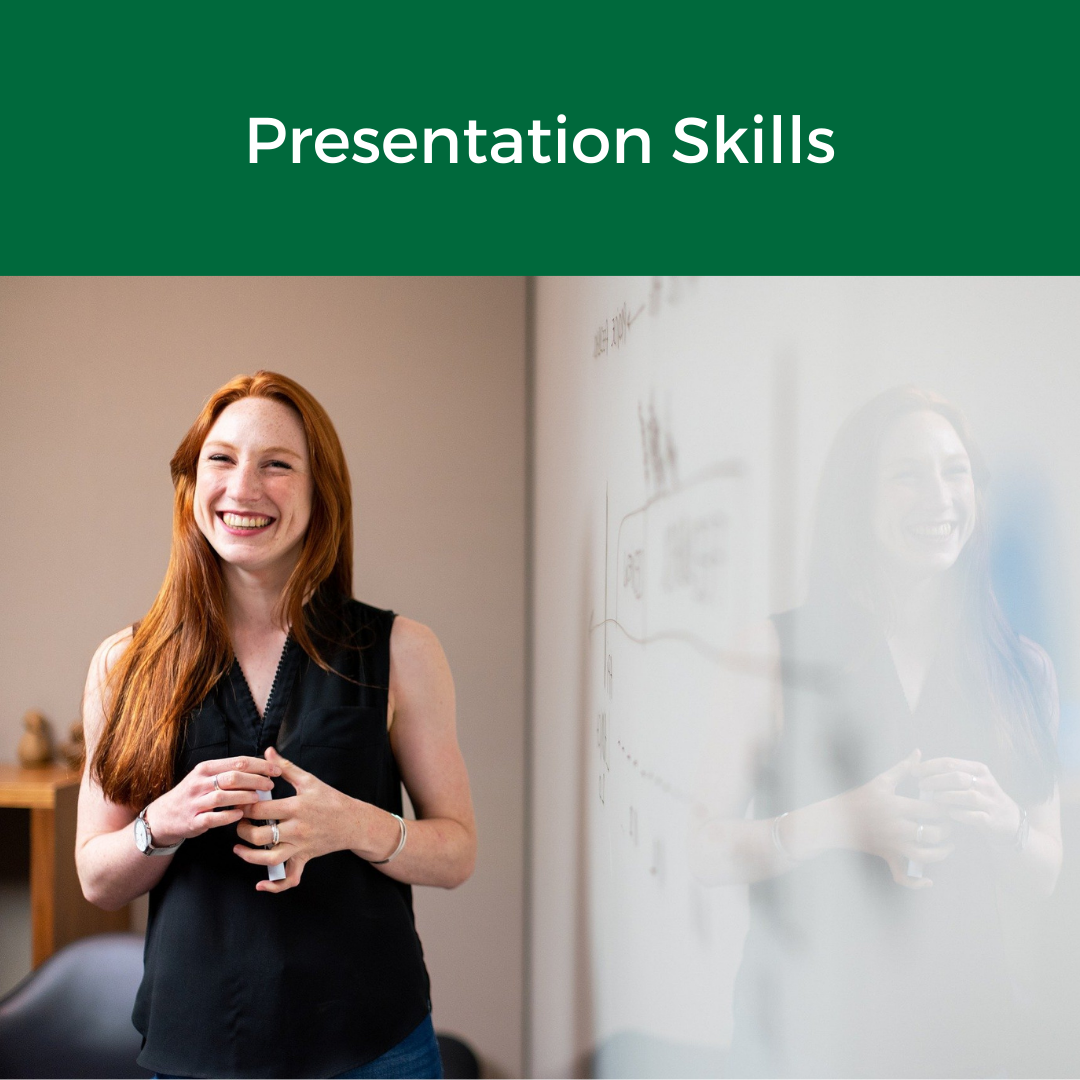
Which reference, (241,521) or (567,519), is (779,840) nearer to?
(241,521)

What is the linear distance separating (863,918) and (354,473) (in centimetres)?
205

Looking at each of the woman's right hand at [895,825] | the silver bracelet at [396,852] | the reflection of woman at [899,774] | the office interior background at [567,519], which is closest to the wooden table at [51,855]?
the office interior background at [567,519]

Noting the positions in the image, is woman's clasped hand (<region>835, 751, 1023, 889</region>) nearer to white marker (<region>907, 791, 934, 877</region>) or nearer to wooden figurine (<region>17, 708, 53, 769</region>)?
white marker (<region>907, 791, 934, 877</region>)

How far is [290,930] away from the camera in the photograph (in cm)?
114

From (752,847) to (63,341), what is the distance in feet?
7.96

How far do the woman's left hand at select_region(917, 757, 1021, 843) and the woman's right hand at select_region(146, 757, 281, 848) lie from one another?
31.8 inches

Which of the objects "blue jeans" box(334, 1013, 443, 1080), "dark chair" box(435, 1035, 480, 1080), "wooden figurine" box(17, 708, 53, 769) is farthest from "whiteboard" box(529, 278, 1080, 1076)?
"wooden figurine" box(17, 708, 53, 769)

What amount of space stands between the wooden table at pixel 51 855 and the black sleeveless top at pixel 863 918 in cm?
202

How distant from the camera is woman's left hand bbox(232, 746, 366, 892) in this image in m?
1.07

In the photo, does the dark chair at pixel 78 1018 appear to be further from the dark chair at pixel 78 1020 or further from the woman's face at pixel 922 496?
the woman's face at pixel 922 496

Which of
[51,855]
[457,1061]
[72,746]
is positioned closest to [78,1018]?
[51,855]
